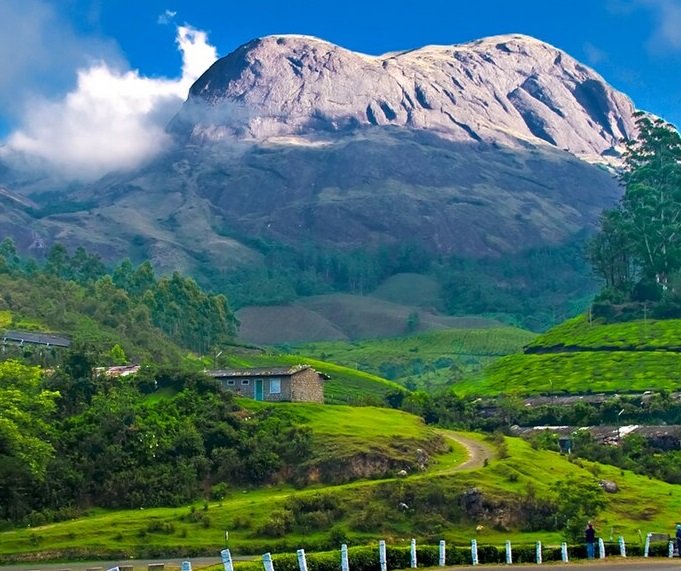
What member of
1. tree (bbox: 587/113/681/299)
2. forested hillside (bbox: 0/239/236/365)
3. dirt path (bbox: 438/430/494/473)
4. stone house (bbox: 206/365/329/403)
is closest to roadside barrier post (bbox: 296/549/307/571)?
dirt path (bbox: 438/430/494/473)

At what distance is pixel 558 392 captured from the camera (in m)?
118

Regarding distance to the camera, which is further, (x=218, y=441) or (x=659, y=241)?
(x=659, y=241)

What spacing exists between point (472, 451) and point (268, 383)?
19.4m

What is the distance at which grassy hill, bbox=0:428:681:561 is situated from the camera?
63094 millimetres

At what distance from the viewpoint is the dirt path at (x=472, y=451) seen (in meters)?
78.1

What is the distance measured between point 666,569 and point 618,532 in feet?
93.6

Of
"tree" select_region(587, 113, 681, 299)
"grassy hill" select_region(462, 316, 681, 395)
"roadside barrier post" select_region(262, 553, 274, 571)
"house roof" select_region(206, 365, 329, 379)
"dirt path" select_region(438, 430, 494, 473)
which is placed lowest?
"roadside barrier post" select_region(262, 553, 274, 571)

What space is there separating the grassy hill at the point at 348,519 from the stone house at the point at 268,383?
19074 mm

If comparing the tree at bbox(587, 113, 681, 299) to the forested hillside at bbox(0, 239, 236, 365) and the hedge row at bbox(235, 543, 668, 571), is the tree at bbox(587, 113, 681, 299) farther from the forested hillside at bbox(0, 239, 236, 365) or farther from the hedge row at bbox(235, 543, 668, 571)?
the hedge row at bbox(235, 543, 668, 571)

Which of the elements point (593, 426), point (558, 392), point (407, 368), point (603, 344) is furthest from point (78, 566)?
point (407, 368)

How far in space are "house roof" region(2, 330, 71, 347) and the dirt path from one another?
4195cm

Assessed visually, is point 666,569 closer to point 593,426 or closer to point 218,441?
point 218,441

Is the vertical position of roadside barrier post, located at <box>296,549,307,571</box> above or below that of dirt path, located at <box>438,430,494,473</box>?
below

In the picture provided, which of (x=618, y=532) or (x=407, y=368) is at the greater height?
(x=407, y=368)
